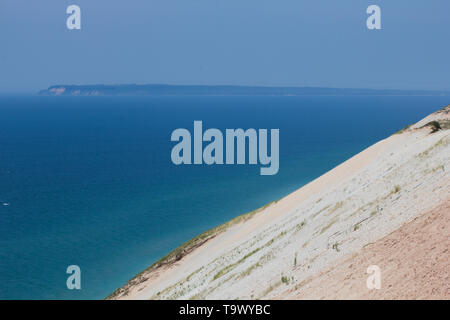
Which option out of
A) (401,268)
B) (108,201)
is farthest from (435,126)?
(108,201)

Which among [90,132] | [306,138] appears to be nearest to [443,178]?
[306,138]

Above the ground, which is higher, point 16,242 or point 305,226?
point 305,226

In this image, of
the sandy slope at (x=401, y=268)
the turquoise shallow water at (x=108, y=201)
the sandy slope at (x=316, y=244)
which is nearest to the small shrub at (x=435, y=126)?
the sandy slope at (x=316, y=244)

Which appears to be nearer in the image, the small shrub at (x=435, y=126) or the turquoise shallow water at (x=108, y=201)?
the small shrub at (x=435, y=126)

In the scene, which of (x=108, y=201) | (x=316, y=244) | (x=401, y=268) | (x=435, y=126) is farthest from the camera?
(x=108, y=201)

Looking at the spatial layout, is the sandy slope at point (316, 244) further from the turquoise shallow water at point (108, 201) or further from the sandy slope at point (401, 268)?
the turquoise shallow water at point (108, 201)

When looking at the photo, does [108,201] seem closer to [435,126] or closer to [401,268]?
[435,126]

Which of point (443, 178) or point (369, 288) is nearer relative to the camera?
point (369, 288)

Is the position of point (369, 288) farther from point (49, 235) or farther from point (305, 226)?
point (49, 235)

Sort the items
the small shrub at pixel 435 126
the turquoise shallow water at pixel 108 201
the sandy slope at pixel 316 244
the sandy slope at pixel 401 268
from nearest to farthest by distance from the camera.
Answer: the sandy slope at pixel 401 268 < the sandy slope at pixel 316 244 < the small shrub at pixel 435 126 < the turquoise shallow water at pixel 108 201
